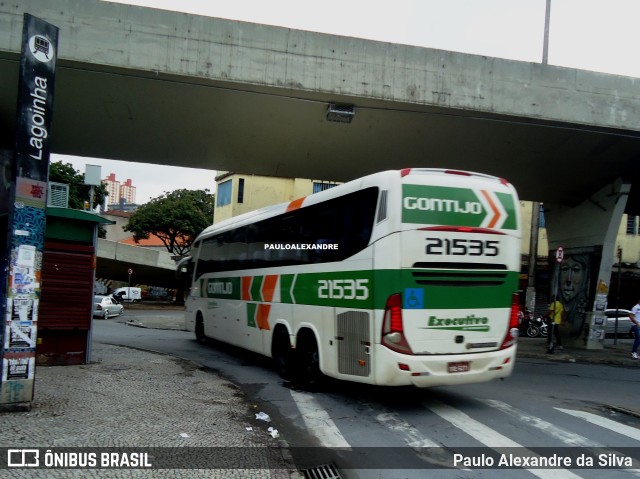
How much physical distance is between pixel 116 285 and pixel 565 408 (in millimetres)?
68386

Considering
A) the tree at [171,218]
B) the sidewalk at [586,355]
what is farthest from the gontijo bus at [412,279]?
the tree at [171,218]

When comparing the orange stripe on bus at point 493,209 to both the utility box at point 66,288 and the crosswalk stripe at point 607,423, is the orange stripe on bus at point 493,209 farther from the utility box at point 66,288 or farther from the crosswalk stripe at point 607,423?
the utility box at point 66,288

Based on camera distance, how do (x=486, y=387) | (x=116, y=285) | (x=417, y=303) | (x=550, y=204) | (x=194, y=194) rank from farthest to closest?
(x=116, y=285) < (x=194, y=194) < (x=550, y=204) < (x=486, y=387) < (x=417, y=303)

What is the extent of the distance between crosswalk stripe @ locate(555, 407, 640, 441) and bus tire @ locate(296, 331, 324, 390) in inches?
153

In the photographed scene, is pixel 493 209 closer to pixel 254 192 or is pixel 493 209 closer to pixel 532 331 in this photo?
pixel 532 331

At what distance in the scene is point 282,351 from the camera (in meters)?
10.1

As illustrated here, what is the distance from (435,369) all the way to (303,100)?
730cm

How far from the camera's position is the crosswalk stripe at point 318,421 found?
627cm

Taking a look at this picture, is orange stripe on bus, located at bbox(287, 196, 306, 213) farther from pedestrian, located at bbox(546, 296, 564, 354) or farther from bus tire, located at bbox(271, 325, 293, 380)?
pedestrian, located at bbox(546, 296, 564, 354)

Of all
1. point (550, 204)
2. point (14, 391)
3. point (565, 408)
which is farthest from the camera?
point (550, 204)

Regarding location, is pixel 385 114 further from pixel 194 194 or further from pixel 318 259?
pixel 194 194

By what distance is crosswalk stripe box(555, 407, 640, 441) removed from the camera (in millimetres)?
6840

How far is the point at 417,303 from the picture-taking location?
703 cm

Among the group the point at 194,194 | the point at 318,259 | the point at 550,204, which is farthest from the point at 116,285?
the point at 318,259
